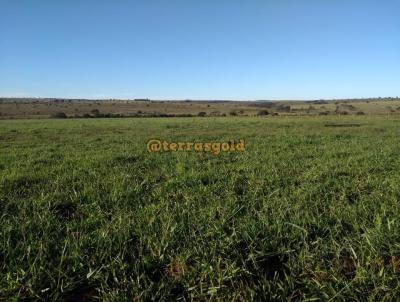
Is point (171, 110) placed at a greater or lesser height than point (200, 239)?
greater

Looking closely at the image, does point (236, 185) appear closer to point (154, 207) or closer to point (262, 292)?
point (154, 207)

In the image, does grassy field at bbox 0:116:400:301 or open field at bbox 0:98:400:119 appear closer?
grassy field at bbox 0:116:400:301

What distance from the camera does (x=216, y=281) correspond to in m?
3.23

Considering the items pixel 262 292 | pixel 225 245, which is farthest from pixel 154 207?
pixel 262 292

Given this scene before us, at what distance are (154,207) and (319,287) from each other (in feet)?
9.30

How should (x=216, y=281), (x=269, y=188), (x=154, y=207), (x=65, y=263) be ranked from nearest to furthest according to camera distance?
1. (x=216, y=281)
2. (x=65, y=263)
3. (x=154, y=207)
4. (x=269, y=188)

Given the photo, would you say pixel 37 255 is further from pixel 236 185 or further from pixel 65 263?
pixel 236 185

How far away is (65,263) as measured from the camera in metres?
3.53

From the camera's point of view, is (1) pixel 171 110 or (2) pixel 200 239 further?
(1) pixel 171 110

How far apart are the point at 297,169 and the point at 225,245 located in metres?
5.71

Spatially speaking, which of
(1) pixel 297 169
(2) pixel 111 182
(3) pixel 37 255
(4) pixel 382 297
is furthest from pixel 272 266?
(1) pixel 297 169

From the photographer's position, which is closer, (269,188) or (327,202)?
(327,202)

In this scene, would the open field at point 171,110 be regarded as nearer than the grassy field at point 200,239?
No

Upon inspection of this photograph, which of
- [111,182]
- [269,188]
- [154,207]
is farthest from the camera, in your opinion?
[111,182]
